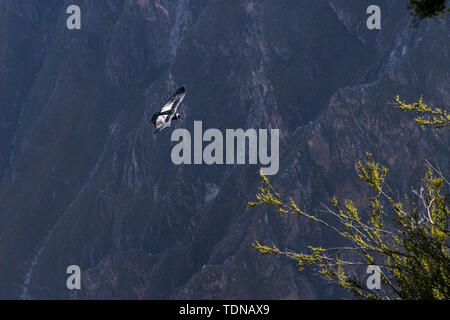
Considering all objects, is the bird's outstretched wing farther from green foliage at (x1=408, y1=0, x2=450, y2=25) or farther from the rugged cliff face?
the rugged cliff face

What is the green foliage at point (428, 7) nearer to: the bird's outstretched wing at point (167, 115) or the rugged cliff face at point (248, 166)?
the bird's outstretched wing at point (167, 115)

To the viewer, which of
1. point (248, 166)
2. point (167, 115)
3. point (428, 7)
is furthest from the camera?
point (248, 166)

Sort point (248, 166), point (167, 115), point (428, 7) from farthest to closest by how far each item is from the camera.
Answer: point (248, 166) < point (167, 115) < point (428, 7)

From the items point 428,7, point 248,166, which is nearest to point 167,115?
point 428,7

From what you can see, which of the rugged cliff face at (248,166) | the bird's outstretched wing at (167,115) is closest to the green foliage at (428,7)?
the bird's outstretched wing at (167,115)

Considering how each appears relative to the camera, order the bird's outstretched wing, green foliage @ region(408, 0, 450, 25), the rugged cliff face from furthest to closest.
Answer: the rugged cliff face
the bird's outstretched wing
green foliage @ region(408, 0, 450, 25)

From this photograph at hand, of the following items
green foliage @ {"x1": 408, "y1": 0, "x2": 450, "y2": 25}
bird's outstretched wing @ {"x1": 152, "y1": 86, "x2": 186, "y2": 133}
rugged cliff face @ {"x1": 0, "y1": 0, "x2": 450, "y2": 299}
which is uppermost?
rugged cliff face @ {"x1": 0, "y1": 0, "x2": 450, "y2": 299}

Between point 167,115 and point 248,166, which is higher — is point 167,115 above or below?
below

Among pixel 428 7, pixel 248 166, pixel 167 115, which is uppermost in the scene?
pixel 248 166

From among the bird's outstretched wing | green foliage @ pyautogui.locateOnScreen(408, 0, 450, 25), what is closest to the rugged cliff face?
the bird's outstretched wing

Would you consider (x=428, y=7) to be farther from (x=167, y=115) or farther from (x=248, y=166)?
(x=248, y=166)
